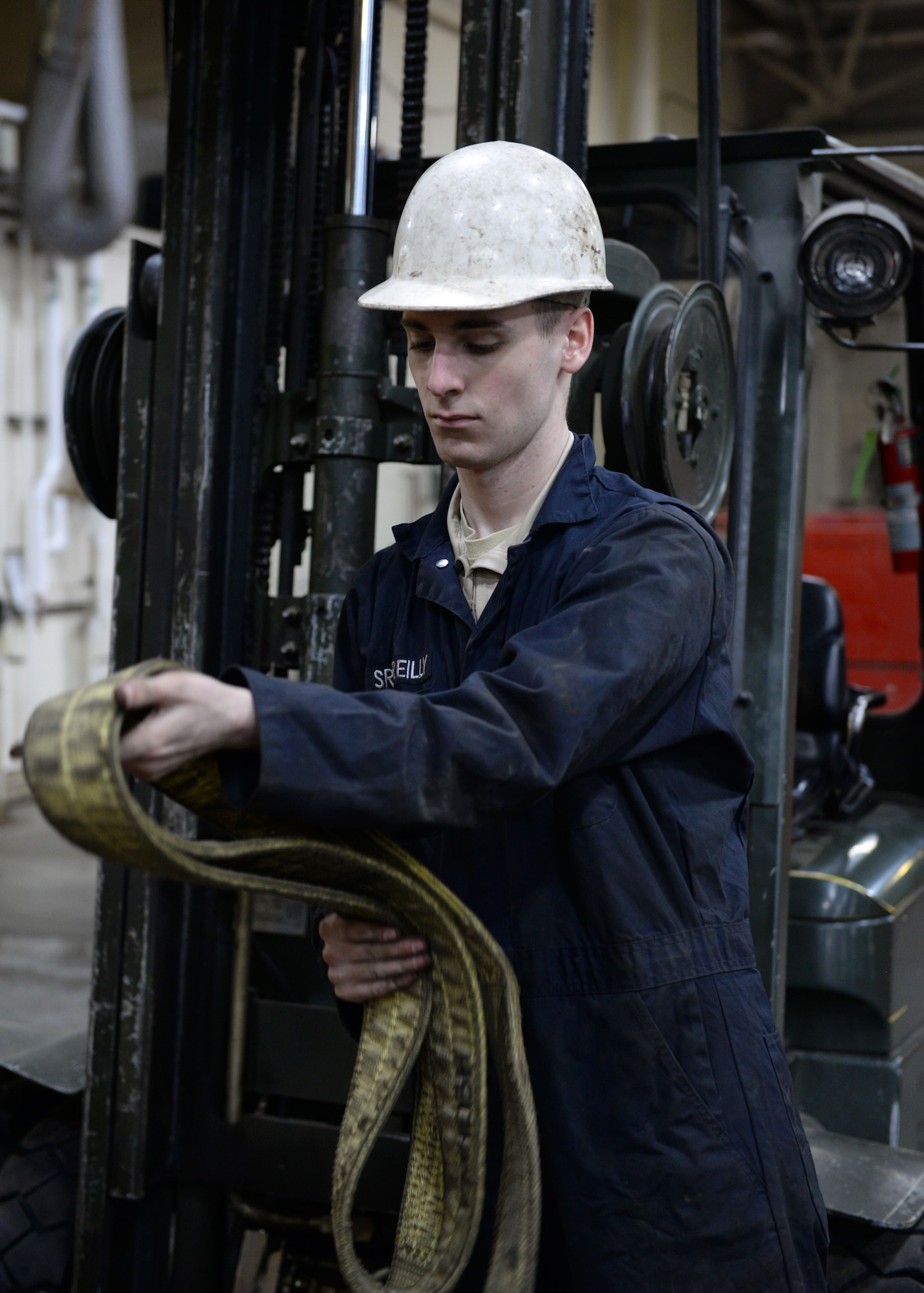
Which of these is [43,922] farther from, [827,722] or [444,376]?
[444,376]

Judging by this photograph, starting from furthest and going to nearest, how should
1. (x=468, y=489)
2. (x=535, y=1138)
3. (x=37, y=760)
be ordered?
(x=468, y=489), (x=535, y=1138), (x=37, y=760)

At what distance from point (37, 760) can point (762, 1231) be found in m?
0.86

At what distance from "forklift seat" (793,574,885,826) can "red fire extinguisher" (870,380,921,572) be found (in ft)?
0.72

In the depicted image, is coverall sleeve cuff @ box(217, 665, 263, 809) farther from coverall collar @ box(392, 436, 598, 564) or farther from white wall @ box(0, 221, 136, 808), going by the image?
white wall @ box(0, 221, 136, 808)

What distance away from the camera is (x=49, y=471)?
798 centimetres

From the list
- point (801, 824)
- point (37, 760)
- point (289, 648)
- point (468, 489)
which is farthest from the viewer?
point (801, 824)

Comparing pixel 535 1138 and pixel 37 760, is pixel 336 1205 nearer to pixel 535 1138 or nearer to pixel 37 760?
pixel 535 1138

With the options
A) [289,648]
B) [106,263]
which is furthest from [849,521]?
[106,263]

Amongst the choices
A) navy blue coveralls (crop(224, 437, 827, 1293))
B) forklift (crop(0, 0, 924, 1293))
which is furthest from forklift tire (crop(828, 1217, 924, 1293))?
navy blue coveralls (crop(224, 437, 827, 1293))

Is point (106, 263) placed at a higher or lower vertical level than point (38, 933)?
higher

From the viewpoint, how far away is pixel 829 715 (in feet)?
10.6

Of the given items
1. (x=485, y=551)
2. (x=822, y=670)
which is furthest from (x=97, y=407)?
(x=822, y=670)

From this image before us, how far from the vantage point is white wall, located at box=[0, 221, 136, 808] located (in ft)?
25.9

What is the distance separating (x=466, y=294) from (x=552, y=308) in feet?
0.35
